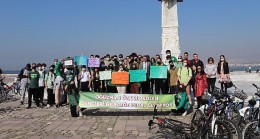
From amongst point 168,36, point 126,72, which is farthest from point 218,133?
point 168,36

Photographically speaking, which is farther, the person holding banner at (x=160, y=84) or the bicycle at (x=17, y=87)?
the bicycle at (x=17, y=87)

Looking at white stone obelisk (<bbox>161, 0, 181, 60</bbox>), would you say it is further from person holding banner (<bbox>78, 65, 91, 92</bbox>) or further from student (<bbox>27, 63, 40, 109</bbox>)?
student (<bbox>27, 63, 40, 109</bbox>)

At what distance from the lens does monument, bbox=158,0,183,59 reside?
1811 cm

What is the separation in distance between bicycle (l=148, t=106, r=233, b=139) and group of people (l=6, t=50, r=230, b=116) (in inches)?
168

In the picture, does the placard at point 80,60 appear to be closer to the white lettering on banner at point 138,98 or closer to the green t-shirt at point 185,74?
the white lettering on banner at point 138,98

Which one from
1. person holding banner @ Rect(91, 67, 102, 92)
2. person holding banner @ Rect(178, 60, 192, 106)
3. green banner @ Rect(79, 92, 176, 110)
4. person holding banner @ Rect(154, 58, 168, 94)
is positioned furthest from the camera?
person holding banner @ Rect(91, 67, 102, 92)

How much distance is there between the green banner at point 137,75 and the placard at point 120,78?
20 cm

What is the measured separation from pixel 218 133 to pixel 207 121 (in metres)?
0.32

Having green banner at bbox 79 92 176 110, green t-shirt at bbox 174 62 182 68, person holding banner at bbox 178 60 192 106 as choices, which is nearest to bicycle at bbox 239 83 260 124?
green banner at bbox 79 92 176 110

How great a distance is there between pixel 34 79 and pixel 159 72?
520 centimetres

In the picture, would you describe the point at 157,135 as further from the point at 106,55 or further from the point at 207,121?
the point at 106,55

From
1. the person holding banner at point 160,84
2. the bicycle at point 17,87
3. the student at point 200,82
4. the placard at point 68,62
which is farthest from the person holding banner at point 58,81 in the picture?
the bicycle at point 17,87

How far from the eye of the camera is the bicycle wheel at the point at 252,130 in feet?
22.4

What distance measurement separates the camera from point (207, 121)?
22.4ft
